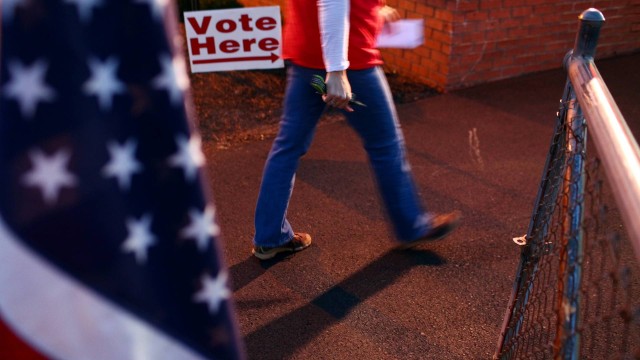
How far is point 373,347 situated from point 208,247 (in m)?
1.78

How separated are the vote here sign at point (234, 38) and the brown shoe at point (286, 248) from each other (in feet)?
8.23

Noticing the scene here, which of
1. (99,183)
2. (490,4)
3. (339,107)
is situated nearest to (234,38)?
(490,4)

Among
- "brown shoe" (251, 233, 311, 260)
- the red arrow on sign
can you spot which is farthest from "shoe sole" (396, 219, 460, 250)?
the red arrow on sign

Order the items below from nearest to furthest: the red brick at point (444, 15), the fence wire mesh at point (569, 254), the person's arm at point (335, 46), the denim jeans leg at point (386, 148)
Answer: the fence wire mesh at point (569, 254)
the person's arm at point (335, 46)
the denim jeans leg at point (386, 148)
the red brick at point (444, 15)

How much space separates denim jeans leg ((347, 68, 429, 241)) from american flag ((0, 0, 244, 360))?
1.97 meters

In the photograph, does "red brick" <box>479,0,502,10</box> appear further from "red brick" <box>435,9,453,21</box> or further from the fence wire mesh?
the fence wire mesh

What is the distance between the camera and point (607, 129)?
4.78 ft

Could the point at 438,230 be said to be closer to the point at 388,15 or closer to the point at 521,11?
the point at 388,15

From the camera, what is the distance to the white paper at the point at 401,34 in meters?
3.37

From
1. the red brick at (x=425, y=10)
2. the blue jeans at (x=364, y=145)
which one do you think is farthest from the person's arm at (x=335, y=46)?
the red brick at (x=425, y=10)

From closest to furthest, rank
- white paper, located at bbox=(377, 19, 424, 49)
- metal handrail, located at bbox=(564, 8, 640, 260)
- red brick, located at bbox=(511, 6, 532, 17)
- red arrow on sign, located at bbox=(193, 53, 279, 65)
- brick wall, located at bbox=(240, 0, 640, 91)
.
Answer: metal handrail, located at bbox=(564, 8, 640, 260) < white paper, located at bbox=(377, 19, 424, 49) < red arrow on sign, located at bbox=(193, 53, 279, 65) < brick wall, located at bbox=(240, 0, 640, 91) < red brick, located at bbox=(511, 6, 532, 17)

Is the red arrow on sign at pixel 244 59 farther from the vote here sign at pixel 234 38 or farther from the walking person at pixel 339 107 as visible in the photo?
the walking person at pixel 339 107

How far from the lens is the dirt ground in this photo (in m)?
5.40

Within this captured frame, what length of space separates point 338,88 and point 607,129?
5.04 ft
